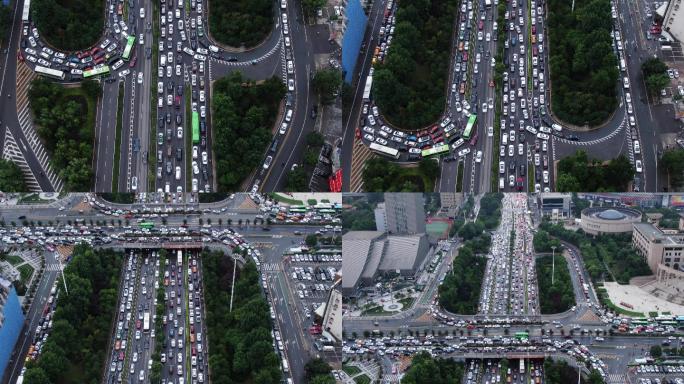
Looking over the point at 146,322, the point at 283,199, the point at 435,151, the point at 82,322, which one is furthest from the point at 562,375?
the point at 82,322

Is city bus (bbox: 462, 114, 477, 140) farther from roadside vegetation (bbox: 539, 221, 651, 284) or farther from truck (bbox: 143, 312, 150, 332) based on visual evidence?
truck (bbox: 143, 312, 150, 332)

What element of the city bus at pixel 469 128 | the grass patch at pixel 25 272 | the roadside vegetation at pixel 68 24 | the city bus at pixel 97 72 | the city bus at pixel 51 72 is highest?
the roadside vegetation at pixel 68 24

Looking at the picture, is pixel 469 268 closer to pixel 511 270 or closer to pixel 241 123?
pixel 511 270

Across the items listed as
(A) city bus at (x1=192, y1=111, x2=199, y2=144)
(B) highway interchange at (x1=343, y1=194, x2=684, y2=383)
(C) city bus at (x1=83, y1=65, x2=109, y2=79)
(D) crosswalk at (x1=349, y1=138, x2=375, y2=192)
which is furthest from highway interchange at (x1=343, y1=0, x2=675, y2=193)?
(C) city bus at (x1=83, y1=65, x2=109, y2=79)

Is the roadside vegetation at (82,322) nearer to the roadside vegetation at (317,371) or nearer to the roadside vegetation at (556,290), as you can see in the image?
the roadside vegetation at (317,371)

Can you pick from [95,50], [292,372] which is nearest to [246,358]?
[292,372]

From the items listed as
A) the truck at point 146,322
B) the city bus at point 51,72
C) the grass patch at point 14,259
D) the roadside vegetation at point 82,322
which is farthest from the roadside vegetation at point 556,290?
the city bus at point 51,72

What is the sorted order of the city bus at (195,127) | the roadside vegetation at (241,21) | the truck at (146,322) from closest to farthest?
the truck at (146,322) → the city bus at (195,127) → the roadside vegetation at (241,21)
